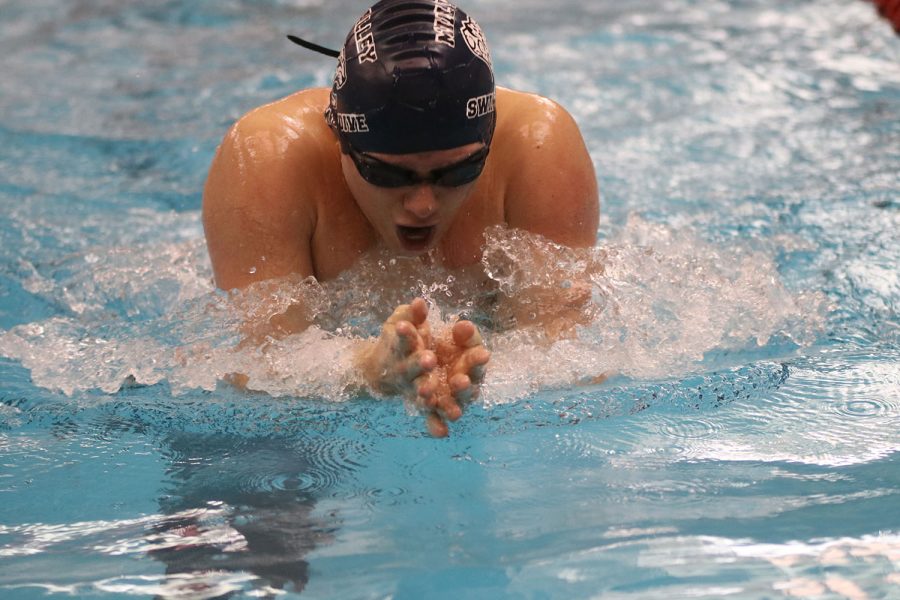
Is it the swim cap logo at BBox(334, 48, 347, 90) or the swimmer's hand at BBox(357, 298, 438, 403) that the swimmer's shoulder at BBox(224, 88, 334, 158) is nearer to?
the swim cap logo at BBox(334, 48, 347, 90)

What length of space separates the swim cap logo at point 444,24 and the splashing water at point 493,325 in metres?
0.59

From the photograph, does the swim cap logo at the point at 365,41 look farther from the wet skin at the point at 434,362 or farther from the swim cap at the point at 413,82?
the wet skin at the point at 434,362

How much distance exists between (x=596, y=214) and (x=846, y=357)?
813 mm

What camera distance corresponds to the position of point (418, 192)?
2424mm

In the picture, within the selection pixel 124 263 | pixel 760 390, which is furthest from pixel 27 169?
pixel 760 390

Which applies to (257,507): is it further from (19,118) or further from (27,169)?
(19,118)

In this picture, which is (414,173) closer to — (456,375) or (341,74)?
(341,74)

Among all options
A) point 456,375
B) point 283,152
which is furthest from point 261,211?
point 456,375

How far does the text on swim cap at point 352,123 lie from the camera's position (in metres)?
2.42

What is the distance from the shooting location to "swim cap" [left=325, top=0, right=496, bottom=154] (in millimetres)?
2361

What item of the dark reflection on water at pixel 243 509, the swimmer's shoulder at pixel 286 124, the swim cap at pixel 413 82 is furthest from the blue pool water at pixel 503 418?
the swim cap at pixel 413 82

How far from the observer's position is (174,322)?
3045mm

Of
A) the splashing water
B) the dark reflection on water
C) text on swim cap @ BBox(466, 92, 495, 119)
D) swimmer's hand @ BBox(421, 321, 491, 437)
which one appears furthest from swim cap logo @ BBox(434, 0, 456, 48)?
the dark reflection on water

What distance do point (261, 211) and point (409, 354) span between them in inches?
29.1
